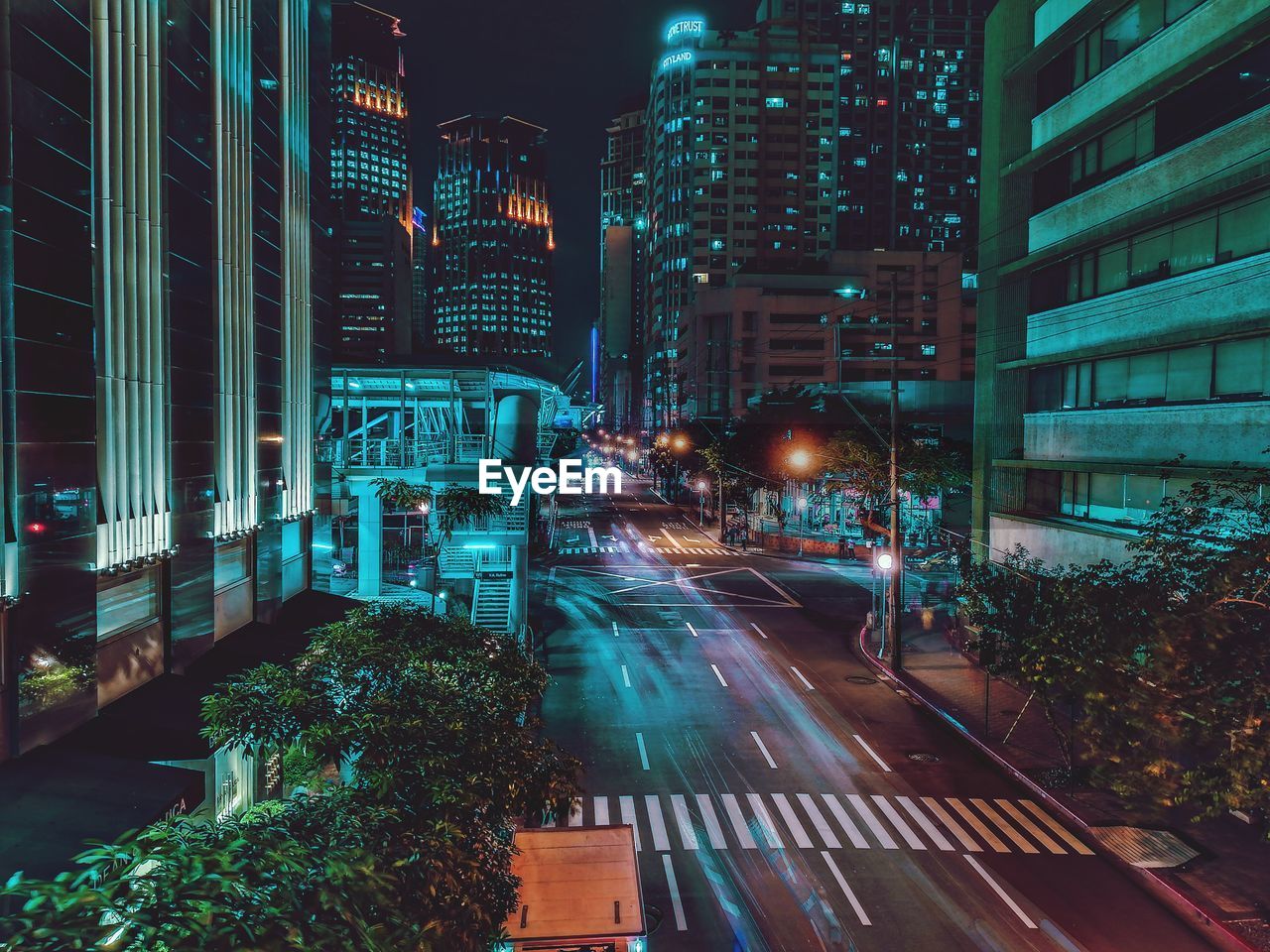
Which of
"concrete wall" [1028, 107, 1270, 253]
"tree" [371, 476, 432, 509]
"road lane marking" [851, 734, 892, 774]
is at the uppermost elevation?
"concrete wall" [1028, 107, 1270, 253]

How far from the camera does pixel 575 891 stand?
36.3 feet

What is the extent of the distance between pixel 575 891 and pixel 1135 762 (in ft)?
28.5

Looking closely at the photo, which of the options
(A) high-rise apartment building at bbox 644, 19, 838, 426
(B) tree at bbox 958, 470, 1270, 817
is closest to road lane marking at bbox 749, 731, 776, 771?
(B) tree at bbox 958, 470, 1270, 817

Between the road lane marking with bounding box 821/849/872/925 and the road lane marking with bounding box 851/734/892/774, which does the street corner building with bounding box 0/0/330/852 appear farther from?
the road lane marking with bounding box 851/734/892/774

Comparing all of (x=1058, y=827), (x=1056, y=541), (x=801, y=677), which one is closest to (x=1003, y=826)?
(x=1058, y=827)

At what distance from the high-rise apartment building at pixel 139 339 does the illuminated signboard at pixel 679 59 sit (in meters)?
167

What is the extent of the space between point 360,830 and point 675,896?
9472 millimetres

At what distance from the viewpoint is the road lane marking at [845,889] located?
1391cm

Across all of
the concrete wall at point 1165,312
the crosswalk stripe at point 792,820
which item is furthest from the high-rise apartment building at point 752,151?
the crosswalk stripe at point 792,820

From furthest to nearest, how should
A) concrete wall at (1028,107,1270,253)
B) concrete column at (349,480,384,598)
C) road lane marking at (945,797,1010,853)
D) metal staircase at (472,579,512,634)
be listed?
concrete column at (349,480,384,598) < metal staircase at (472,579,512,634) < concrete wall at (1028,107,1270,253) < road lane marking at (945,797,1010,853)

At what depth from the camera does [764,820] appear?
17641 mm

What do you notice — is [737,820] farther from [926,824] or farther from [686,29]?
[686,29]

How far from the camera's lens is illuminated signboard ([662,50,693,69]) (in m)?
170

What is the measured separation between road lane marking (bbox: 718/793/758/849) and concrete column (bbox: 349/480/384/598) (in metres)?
20.2
